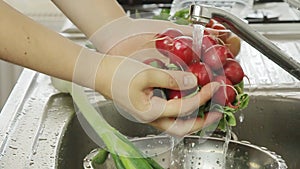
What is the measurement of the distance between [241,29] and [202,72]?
8 cm

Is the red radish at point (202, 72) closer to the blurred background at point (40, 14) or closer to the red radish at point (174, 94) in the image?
the red radish at point (174, 94)

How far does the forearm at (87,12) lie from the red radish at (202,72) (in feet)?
0.71

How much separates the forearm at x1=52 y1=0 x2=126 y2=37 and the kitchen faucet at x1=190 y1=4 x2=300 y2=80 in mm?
231

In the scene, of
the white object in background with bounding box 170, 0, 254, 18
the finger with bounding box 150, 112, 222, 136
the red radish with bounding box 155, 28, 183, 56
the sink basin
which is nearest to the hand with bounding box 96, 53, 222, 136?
the finger with bounding box 150, 112, 222, 136

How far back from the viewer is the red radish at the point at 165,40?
93cm

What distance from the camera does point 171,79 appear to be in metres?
0.81

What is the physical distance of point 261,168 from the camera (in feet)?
3.31

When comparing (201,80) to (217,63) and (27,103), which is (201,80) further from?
(27,103)

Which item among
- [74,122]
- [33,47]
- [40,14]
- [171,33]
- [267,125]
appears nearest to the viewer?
[33,47]

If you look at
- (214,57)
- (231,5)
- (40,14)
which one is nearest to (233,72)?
(214,57)

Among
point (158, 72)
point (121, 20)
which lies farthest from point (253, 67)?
point (158, 72)

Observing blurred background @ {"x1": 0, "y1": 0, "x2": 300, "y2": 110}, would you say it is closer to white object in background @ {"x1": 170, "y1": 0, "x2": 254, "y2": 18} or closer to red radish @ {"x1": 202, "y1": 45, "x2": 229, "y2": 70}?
white object in background @ {"x1": 170, "y1": 0, "x2": 254, "y2": 18}

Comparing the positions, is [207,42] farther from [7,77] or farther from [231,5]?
[7,77]

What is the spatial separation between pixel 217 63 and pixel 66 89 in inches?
14.4
